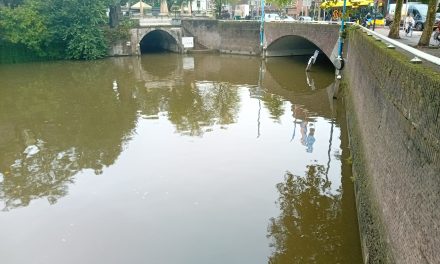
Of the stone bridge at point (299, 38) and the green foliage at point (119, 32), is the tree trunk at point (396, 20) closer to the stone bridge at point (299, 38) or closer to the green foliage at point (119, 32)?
the stone bridge at point (299, 38)

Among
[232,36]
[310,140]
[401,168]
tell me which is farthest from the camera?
[232,36]

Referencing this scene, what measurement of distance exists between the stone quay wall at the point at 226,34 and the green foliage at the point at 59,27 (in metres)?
9.08

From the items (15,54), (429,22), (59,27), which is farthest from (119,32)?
(429,22)

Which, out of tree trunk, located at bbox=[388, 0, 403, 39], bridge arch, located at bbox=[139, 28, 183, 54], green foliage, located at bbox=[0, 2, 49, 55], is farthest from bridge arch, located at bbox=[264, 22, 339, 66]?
green foliage, located at bbox=[0, 2, 49, 55]

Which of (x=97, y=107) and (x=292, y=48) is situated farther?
(x=292, y=48)

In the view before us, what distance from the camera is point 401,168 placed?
19.0ft

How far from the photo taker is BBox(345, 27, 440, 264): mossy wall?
4348mm

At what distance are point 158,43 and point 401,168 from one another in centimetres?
4432

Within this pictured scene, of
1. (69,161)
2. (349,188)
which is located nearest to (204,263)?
(349,188)

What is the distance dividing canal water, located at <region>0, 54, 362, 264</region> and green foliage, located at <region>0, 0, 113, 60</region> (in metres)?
14.2

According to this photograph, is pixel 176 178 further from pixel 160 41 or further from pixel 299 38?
pixel 160 41

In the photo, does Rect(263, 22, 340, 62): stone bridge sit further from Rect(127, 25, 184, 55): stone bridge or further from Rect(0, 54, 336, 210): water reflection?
Rect(127, 25, 184, 55): stone bridge

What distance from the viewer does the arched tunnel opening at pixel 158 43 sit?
141ft

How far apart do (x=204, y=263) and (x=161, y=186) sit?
11.7ft
